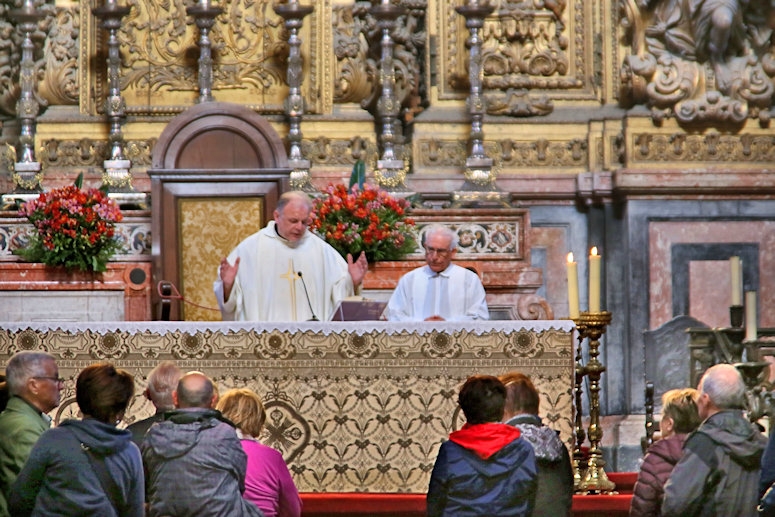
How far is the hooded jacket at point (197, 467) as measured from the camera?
19.5 feet

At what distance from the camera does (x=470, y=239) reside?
1112 centimetres

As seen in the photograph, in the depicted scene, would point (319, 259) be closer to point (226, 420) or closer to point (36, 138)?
point (36, 138)

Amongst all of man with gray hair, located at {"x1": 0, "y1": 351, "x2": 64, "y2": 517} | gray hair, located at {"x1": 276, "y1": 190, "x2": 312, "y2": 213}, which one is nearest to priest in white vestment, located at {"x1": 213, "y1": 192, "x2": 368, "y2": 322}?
gray hair, located at {"x1": 276, "y1": 190, "x2": 312, "y2": 213}

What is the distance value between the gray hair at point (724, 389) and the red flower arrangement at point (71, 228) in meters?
5.44

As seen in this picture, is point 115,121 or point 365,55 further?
point 365,55

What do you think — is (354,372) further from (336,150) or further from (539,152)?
(539,152)

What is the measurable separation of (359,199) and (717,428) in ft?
16.1

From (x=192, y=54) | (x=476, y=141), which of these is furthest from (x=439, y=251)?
(x=192, y=54)

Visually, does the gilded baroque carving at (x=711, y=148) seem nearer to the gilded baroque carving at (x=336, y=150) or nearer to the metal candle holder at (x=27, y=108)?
the gilded baroque carving at (x=336, y=150)

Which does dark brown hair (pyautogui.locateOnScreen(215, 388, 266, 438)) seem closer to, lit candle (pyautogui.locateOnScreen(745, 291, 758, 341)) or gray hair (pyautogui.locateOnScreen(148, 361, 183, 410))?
gray hair (pyautogui.locateOnScreen(148, 361, 183, 410))

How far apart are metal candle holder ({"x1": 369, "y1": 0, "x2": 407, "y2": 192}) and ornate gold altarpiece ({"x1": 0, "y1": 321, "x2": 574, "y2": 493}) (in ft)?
11.5

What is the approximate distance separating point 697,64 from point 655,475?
6109mm

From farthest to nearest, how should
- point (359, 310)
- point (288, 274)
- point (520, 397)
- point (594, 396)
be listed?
point (288, 274)
point (359, 310)
point (594, 396)
point (520, 397)

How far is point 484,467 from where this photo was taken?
5.93 m
